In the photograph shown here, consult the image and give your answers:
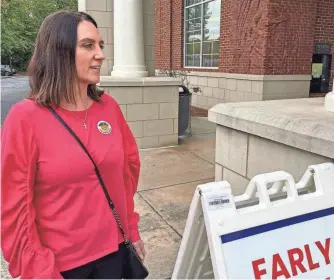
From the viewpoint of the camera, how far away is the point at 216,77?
36.0ft

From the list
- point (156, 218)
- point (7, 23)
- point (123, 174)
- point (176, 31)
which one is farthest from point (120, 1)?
point (7, 23)

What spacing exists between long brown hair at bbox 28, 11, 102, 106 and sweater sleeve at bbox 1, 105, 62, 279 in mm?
186

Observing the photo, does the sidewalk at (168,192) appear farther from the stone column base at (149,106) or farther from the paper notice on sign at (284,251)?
the paper notice on sign at (284,251)

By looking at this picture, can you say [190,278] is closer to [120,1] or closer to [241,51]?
[120,1]

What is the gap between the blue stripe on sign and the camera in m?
1.37

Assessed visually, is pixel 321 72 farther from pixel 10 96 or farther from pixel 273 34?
pixel 10 96

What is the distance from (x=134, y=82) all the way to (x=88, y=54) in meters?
4.74

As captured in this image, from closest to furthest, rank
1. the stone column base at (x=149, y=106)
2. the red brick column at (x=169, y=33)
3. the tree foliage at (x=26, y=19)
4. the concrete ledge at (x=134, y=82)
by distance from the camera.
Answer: the concrete ledge at (x=134, y=82) < the stone column base at (x=149, y=106) < the red brick column at (x=169, y=33) < the tree foliage at (x=26, y=19)

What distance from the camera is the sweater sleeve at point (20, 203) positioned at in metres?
1.40

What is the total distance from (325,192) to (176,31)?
12739 mm

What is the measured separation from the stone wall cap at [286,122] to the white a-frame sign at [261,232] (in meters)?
0.45

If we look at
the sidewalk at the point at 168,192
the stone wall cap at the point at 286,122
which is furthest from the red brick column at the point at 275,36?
the stone wall cap at the point at 286,122

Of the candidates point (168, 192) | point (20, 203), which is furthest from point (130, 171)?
point (168, 192)

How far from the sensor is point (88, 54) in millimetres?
1603
